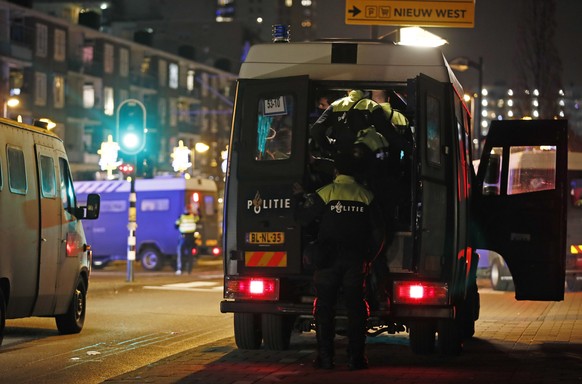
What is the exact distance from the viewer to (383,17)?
19688mm

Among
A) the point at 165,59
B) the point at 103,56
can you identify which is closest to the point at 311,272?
the point at 103,56

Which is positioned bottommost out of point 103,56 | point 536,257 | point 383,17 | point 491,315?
point 491,315

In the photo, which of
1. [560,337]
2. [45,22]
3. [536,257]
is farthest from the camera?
[45,22]

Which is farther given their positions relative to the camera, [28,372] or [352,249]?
[28,372]

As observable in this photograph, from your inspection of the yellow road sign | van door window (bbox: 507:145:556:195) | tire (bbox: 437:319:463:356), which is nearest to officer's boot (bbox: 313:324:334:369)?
tire (bbox: 437:319:463:356)

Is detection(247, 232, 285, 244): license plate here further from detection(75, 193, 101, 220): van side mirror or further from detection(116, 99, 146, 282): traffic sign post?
detection(116, 99, 146, 282): traffic sign post

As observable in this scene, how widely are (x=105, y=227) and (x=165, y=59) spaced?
162ft

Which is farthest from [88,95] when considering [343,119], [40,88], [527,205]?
[343,119]

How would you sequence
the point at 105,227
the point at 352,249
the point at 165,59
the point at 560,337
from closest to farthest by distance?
the point at 352,249 → the point at 560,337 → the point at 105,227 → the point at 165,59

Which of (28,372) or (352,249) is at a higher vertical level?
(352,249)

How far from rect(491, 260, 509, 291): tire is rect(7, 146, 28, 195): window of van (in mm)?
15452

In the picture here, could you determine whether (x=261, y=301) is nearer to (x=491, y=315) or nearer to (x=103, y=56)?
(x=491, y=315)

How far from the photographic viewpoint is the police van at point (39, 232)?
13.4 metres

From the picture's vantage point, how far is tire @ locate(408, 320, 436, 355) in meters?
12.2
